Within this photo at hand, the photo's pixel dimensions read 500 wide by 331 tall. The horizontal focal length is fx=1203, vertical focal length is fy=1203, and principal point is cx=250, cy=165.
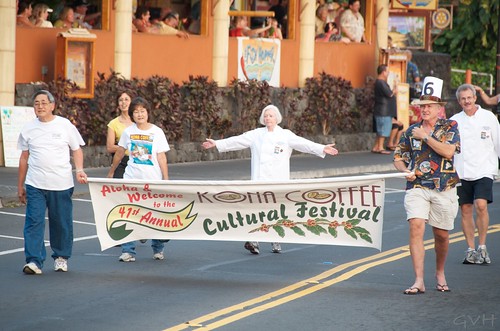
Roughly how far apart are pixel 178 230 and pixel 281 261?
1.53 meters

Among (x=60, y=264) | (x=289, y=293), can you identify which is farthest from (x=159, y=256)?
(x=289, y=293)

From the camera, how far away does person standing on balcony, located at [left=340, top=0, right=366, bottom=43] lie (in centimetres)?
3109

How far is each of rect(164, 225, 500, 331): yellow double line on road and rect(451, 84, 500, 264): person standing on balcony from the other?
2.81ft

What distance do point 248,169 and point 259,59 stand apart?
4.41m

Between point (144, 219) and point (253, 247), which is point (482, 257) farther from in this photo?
point (144, 219)

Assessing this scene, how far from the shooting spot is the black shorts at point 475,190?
13258mm

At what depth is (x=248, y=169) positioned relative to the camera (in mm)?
24297

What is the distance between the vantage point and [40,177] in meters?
11.9

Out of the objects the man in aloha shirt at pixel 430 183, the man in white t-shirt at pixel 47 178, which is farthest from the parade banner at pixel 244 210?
the man in aloha shirt at pixel 430 183

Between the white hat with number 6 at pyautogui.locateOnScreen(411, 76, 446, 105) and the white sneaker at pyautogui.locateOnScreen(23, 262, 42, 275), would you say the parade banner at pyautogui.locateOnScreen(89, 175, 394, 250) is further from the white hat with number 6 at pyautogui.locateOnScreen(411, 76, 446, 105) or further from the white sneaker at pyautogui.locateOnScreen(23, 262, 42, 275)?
the white hat with number 6 at pyautogui.locateOnScreen(411, 76, 446, 105)

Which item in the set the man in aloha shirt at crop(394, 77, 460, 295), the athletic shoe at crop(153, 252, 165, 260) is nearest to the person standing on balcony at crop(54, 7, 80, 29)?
the athletic shoe at crop(153, 252, 165, 260)

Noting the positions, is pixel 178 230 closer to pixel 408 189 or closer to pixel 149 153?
pixel 149 153

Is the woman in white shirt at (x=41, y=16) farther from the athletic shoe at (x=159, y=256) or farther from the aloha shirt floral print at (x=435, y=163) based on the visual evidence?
the aloha shirt floral print at (x=435, y=163)

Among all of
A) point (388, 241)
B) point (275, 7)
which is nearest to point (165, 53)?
point (275, 7)
